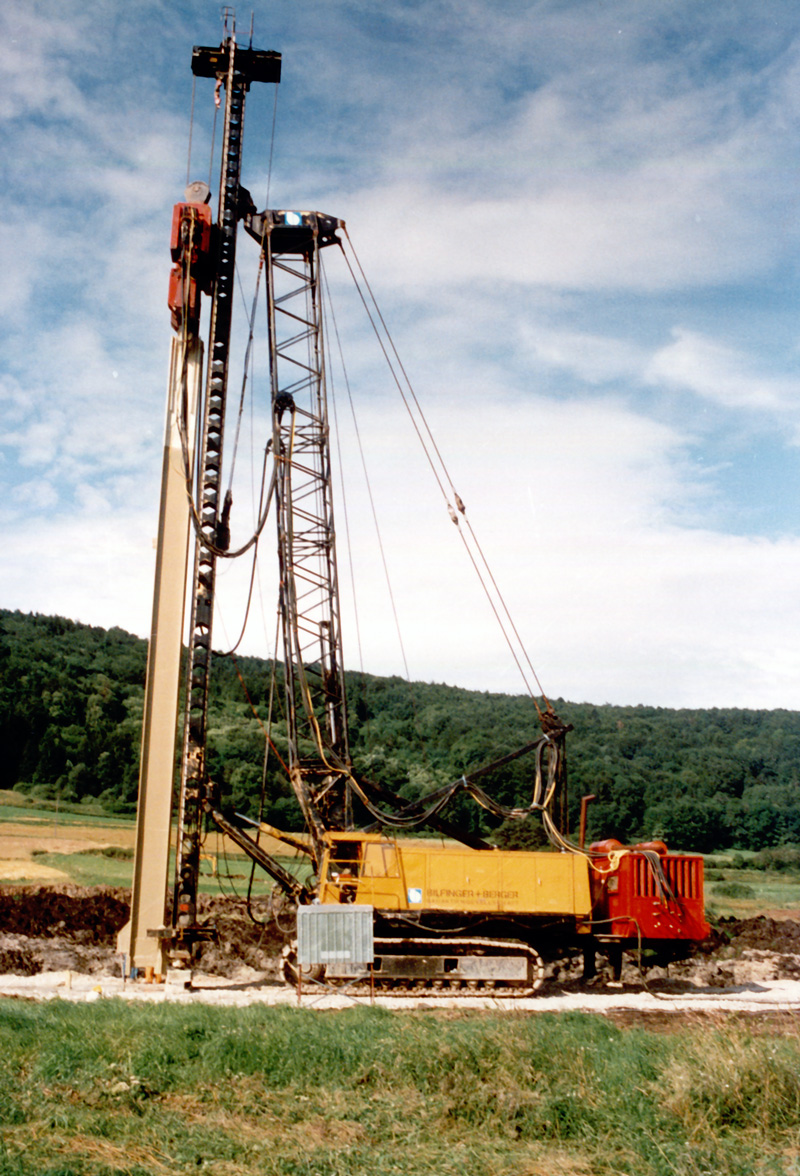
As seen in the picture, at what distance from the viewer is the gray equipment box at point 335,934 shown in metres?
16.7

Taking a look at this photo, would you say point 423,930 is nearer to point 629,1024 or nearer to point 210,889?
point 629,1024

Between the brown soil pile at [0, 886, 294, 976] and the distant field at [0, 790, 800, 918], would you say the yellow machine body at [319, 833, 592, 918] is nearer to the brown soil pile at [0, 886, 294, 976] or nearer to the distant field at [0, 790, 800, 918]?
the brown soil pile at [0, 886, 294, 976]

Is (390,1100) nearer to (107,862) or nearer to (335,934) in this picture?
(335,934)

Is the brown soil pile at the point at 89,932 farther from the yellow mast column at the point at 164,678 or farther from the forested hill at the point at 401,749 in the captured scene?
the forested hill at the point at 401,749

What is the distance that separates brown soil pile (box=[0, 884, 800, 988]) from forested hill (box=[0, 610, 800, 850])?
76.8 feet

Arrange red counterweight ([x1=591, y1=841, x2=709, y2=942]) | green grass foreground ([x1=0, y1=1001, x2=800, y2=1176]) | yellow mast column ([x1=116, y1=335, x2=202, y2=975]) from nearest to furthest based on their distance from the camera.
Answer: green grass foreground ([x1=0, y1=1001, x2=800, y2=1176])
yellow mast column ([x1=116, y1=335, x2=202, y2=975])
red counterweight ([x1=591, y1=841, x2=709, y2=942])

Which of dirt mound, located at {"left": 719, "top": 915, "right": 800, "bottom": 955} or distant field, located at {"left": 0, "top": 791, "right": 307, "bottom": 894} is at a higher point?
distant field, located at {"left": 0, "top": 791, "right": 307, "bottom": 894}

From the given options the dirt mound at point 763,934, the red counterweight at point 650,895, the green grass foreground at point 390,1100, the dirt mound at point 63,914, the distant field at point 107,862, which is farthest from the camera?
the distant field at point 107,862

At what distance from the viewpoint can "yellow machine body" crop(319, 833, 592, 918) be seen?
61.8 ft

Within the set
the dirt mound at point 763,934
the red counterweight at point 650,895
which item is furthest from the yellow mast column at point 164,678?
the dirt mound at point 763,934

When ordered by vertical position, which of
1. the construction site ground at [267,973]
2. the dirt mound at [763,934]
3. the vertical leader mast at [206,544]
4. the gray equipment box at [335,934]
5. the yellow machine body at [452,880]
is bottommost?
the dirt mound at [763,934]

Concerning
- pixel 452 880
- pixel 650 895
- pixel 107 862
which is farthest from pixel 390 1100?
pixel 107 862

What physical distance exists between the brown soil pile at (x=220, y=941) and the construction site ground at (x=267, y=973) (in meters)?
0.03

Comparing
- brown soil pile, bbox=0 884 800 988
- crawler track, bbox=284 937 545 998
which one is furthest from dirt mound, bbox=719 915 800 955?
crawler track, bbox=284 937 545 998
